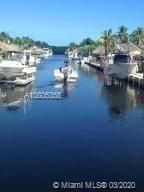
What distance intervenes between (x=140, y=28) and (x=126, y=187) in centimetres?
13463

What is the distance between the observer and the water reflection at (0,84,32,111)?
169 feet

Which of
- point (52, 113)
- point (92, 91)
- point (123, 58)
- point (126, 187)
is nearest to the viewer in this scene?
point (126, 187)

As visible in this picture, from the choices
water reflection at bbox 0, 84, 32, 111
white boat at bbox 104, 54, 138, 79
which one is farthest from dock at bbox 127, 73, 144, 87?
water reflection at bbox 0, 84, 32, 111

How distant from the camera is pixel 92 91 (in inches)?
2746

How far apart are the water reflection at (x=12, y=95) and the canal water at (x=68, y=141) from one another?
0.10m

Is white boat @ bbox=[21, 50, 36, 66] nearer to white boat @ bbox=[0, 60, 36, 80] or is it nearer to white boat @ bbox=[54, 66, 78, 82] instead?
white boat @ bbox=[54, 66, 78, 82]

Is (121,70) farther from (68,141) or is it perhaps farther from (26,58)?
(68,141)

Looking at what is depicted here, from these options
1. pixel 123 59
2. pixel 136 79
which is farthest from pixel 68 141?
pixel 123 59

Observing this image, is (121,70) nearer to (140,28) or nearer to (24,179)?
(24,179)

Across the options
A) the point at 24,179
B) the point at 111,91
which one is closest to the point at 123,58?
the point at 111,91

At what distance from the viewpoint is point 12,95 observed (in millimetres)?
59562

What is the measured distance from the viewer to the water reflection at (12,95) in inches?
2028

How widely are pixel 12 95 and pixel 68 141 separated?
25.8 m

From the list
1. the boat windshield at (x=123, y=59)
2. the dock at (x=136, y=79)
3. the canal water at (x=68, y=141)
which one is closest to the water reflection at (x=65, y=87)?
the canal water at (x=68, y=141)
